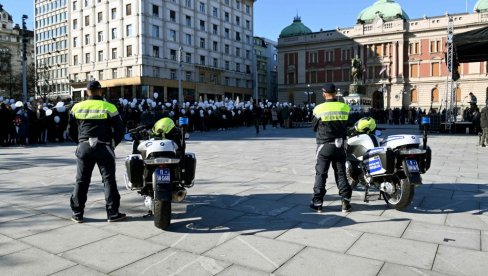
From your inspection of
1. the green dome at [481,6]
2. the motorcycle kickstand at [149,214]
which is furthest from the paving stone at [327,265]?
the green dome at [481,6]

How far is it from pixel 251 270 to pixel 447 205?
3.76 metres

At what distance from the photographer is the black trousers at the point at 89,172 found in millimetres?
→ 4918

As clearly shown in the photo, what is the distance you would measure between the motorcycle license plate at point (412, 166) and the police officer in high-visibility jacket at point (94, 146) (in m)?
3.78

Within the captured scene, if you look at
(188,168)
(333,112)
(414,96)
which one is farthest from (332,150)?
(414,96)

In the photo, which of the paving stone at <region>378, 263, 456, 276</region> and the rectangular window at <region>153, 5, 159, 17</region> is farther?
the rectangular window at <region>153, 5, 159, 17</region>

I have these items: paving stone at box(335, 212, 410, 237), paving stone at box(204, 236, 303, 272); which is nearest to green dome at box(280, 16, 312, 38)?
paving stone at box(335, 212, 410, 237)

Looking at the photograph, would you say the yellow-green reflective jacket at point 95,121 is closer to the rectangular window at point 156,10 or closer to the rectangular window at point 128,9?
the rectangular window at point 128,9

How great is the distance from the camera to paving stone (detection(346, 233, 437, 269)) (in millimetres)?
3725

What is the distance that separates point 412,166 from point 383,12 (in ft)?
233

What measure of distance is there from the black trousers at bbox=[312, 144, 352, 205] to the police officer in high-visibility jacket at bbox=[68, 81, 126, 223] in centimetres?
262

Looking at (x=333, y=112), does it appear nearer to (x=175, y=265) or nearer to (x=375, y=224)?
(x=375, y=224)

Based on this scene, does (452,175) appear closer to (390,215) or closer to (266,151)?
(390,215)

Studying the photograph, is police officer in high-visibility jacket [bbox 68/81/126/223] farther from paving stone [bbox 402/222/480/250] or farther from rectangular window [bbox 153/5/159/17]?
rectangular window [bbox 153/5/159/17]

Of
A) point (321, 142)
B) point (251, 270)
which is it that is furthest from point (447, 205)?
point (251, 270)
